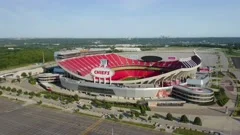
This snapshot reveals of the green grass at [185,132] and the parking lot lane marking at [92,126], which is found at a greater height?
the green grass at [185,132]

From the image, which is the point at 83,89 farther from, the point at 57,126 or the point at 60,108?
the point at 57,126

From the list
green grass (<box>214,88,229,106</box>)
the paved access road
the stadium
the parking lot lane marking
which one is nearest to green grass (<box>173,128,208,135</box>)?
the paved access road

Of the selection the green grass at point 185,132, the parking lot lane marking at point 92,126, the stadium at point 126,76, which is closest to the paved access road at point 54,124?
the parking lot lane marking at point 92,126

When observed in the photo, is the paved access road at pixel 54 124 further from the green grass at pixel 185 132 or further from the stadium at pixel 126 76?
the stadium at pixel 126 76

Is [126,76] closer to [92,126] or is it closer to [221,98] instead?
[221,98]

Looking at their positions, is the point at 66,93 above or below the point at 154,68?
below

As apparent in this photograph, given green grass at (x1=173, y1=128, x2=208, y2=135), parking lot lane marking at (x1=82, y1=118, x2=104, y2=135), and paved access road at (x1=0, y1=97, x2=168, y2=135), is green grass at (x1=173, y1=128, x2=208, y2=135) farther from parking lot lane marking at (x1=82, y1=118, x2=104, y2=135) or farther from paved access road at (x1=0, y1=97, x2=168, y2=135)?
parking lot lane marking at (x1=82, y1=118, x2=104, y2=135)

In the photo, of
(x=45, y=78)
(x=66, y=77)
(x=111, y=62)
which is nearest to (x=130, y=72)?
(x=111, y=62)

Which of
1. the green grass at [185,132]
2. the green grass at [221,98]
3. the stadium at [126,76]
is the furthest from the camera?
the stadium at [126,76]
